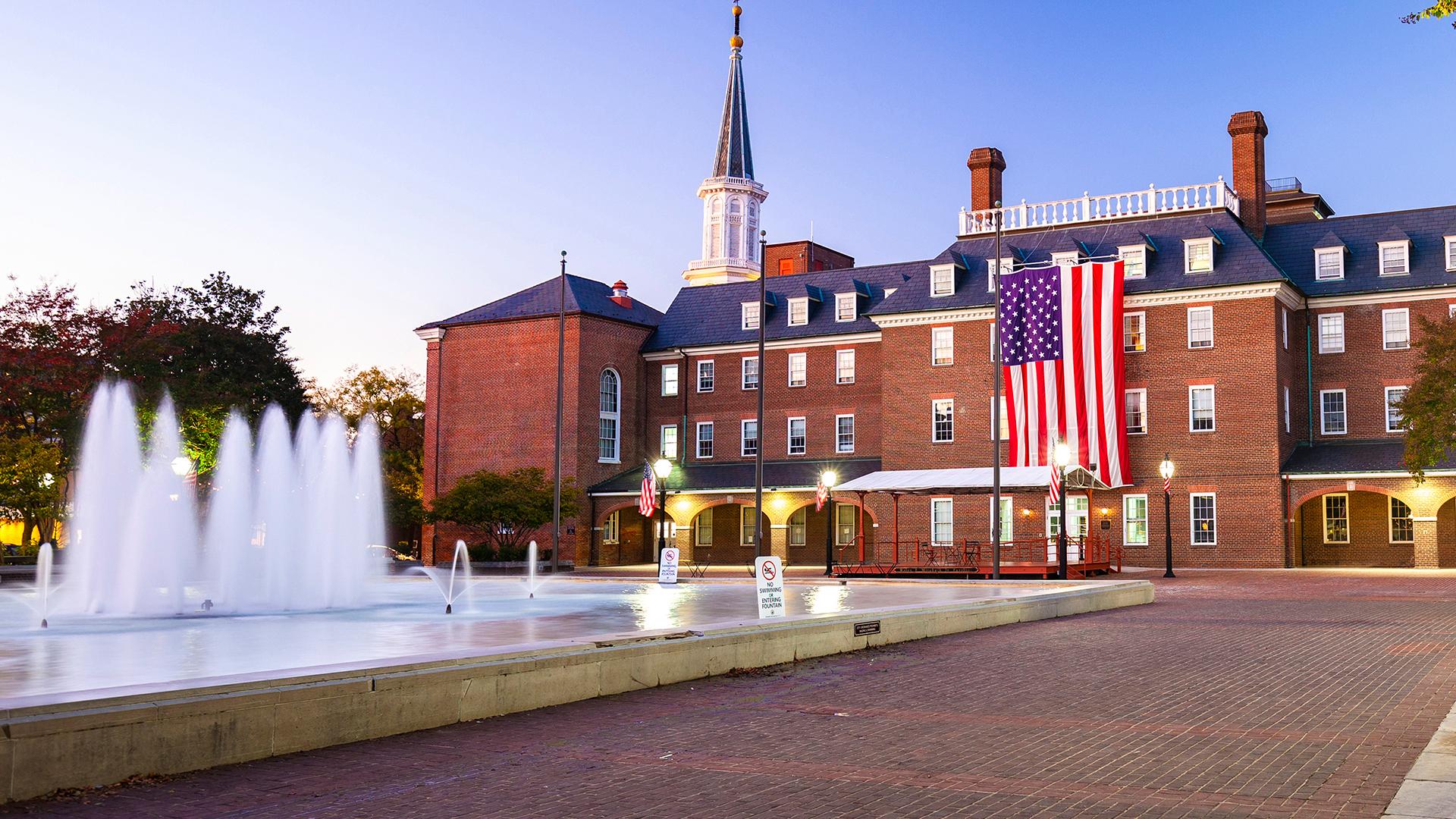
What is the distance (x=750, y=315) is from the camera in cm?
6000

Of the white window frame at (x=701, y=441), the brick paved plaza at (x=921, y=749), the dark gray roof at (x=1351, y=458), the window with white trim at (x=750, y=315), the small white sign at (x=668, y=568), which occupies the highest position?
the window with white trim at (x=750, y=315)

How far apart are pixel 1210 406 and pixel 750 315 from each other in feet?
68.7

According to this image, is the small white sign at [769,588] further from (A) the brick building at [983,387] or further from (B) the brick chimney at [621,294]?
(B) the brick chimney at [621,294]

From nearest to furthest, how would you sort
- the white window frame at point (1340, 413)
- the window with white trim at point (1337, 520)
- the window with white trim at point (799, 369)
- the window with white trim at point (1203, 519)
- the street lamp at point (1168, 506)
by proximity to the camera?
the street lamp at point (1168, 506)
the window with white trim at point (1203, 519)
the window with white trim at point (1337, 520)
the white window frame at point (1340, 413)
the window with white trim at point (799, 369)

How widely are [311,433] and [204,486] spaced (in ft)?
22.1

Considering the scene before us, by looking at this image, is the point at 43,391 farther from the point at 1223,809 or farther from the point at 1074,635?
the point at 1223,809

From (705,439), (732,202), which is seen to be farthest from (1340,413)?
(732,202)

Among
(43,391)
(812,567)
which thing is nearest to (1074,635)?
(812,567)

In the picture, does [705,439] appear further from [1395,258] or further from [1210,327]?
[1395,258]

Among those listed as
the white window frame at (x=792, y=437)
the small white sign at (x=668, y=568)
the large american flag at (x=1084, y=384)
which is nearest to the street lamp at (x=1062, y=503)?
the small white sign at (x=668, y=568)

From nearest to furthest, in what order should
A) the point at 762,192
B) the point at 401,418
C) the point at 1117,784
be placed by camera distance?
the point at 1117,784 < the point at 401,418 < the point at 762,192

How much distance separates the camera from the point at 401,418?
2874 inches

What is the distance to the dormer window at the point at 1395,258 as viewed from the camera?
48656mm

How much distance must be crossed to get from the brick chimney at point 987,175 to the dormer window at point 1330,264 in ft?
44.7
